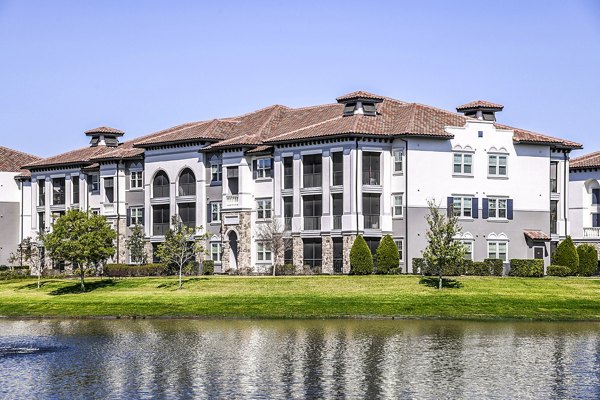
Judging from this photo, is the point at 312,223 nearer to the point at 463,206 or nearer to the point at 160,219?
the point at 463,206

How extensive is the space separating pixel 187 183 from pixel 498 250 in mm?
28192

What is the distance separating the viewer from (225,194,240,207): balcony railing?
3671 inches

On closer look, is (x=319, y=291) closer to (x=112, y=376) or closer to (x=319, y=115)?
(x=319, y=115)

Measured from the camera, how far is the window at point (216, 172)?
95750 millimetres

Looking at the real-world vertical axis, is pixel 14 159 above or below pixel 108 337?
above

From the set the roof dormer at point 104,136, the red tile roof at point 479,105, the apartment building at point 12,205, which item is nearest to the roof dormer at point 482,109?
the red tile roof at point 479,105

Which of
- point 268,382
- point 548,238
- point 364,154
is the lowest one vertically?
point 268,382

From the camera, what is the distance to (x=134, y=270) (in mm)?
93062

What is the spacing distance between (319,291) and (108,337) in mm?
19734

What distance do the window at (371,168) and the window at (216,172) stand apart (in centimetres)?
1475

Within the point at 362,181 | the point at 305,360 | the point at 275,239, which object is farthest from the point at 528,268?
the point at 305,360

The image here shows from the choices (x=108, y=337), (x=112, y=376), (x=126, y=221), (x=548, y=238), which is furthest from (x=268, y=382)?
(x=126, y=221)

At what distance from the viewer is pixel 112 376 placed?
45156 millimetres

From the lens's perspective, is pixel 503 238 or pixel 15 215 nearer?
pixel 503 238
